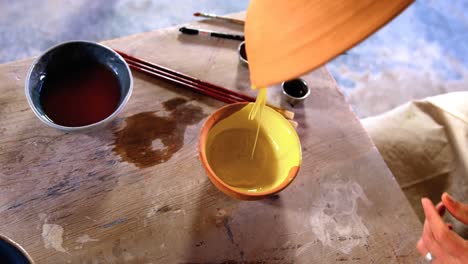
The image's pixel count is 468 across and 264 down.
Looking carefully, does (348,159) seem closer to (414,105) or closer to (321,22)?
(414,105)

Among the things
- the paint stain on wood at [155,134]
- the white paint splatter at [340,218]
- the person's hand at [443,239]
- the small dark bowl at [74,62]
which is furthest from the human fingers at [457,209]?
the small dark bowl at [74,62]

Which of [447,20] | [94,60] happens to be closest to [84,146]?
[94,60]

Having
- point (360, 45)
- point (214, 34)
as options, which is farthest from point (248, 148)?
point (360, 45)

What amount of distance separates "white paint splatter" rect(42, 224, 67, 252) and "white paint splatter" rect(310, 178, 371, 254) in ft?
1.62

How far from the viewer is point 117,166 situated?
0.77m

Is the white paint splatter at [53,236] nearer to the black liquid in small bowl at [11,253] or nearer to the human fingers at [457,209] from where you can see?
the black liquid in small bowl at [11,253]

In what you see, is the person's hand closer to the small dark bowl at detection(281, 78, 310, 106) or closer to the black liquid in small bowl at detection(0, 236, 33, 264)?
the small dark bowl at detection(281, 78, 310, 106)

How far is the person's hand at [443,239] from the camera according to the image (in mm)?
714

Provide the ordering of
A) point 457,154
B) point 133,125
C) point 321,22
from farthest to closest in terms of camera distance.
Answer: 1. point 457,154
2. point 133,125
3. point 321,22

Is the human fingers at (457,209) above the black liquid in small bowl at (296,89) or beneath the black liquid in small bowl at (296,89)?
beneath

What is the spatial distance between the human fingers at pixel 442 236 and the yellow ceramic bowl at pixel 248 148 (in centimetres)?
32

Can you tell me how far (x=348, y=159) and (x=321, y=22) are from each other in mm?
491

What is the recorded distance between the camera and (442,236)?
2.40 feet

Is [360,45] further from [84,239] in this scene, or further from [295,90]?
[84,239]
